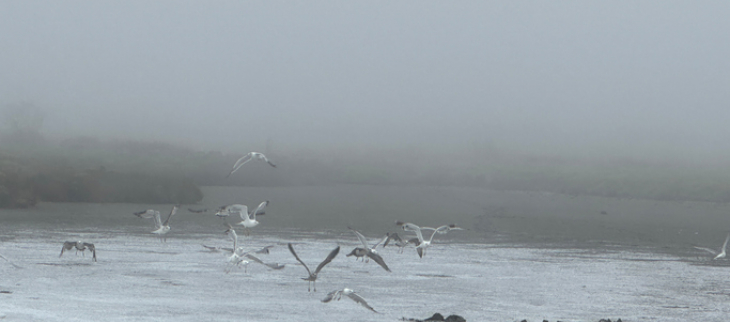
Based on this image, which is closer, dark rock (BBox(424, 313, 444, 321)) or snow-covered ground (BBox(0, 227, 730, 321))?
dark rock (BBox(424, 313, 444, 321))

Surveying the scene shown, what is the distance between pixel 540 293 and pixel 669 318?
425 cm

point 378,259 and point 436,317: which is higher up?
point 378,259

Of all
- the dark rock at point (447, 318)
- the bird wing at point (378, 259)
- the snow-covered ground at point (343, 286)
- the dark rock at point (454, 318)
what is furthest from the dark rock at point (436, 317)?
the bird wing at point (378, 259)

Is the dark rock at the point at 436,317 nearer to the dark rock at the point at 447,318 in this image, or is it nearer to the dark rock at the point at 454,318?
the dark rock at the point at 447,318

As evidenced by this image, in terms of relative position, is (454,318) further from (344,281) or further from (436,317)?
(344,281)

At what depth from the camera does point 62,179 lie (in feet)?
252

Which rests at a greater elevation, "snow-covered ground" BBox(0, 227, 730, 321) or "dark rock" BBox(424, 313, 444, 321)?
"snow-covered ground" BBox(0, 227, 730, 321)

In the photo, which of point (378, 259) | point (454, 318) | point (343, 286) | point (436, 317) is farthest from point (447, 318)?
point (343, 286)

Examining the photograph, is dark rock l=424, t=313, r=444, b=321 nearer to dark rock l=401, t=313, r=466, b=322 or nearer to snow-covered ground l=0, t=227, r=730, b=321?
dark rock l=401, t=313, r=466, b=322

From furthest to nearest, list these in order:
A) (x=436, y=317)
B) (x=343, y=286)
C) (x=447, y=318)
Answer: (x=343, y=286), (x=447, y=318), (x=436, y=317)

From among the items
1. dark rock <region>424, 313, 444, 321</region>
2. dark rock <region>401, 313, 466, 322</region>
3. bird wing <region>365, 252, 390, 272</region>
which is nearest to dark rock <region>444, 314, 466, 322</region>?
dark rock <region>401, 313, 466, 322</region>

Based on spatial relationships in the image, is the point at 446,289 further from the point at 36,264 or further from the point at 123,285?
the point at 36,264

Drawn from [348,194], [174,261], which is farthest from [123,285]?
[348,194]

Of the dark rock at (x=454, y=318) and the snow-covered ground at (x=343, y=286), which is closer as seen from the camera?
the dark rock at (x=454, y=318)
